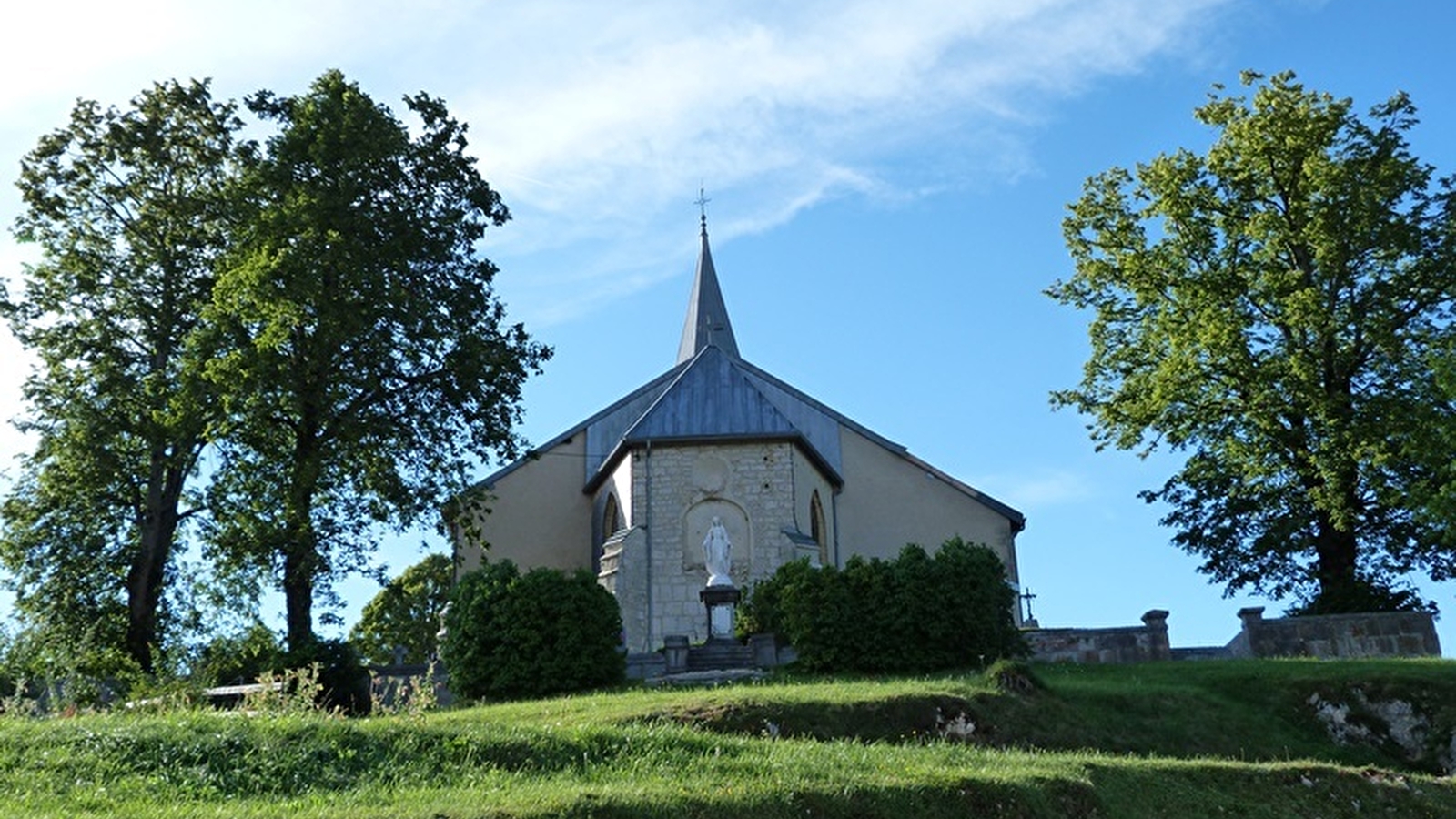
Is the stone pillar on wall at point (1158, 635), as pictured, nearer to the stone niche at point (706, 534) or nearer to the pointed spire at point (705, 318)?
the stone niche at point (706, 534)

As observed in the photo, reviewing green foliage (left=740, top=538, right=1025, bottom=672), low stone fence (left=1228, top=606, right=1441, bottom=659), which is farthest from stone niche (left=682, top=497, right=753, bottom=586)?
low stone fence (left=1228, top=606, right=1441, bottom=659)

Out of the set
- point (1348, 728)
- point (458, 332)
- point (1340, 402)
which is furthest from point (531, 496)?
point (1348, 728)

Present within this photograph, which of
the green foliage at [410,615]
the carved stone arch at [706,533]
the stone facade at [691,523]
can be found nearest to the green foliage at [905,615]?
the stone facade at [691,523]

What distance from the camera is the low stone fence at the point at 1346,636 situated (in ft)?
72.0

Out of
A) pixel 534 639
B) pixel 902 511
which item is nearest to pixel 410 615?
pixel 902 511

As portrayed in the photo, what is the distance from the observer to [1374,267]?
25.9m

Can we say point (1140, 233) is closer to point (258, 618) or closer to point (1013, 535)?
point (1013, 535)

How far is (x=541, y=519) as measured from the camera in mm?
32094

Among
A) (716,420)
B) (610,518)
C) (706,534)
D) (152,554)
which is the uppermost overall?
(716,420)

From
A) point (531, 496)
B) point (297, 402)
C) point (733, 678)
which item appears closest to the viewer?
point (733, 678)

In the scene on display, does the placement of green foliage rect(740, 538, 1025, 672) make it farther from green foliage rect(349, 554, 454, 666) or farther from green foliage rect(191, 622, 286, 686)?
green foliage rect(349, 554, 454, 666)

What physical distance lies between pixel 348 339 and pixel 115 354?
15.7ft

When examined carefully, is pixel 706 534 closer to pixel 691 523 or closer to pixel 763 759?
pixel 691 523

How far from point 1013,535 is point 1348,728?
16507 mm
